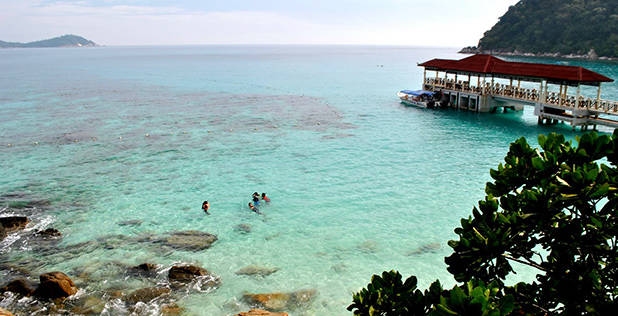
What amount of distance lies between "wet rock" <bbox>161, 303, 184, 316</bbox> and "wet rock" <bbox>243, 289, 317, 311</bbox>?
213 centimetres

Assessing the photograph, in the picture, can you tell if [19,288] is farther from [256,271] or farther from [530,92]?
[530,92]

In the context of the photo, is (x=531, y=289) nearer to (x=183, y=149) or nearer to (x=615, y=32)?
(x=183, y=149)

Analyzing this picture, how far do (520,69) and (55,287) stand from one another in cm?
4356

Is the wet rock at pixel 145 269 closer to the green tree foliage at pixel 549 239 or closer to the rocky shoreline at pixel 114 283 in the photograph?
the rocky shoreline at pixel 114 283

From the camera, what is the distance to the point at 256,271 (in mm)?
16312

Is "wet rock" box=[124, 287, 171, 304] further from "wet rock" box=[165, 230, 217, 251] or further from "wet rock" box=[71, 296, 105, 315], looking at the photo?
"wet rock" box=[165, 230, 217, 251]

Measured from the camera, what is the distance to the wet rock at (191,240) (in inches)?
712

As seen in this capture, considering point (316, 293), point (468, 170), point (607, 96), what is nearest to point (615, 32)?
point (607, 96)

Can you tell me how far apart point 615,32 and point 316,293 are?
6117 inches

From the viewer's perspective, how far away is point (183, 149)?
3397 cm

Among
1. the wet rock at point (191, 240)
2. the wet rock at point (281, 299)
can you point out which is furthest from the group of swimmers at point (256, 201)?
the wet rock at point (281, 299)

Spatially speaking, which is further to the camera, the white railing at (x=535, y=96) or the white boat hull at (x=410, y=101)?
the white boat hull at (x=410, y=101)

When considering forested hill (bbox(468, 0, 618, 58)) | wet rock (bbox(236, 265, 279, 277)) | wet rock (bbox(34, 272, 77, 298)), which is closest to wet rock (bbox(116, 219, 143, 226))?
wet rock (bbox(34, 272, 77, 298))

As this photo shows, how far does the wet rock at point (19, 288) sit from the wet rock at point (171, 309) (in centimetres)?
473
